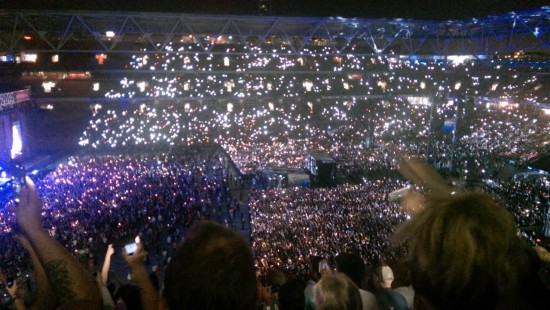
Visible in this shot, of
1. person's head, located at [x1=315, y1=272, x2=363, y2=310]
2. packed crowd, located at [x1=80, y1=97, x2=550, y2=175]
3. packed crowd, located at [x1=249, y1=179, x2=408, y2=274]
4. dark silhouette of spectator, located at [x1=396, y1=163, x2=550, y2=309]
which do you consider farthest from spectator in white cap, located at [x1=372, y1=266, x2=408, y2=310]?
packed crowd, located at [x1=80, y1=97, x2=550, y2=175]

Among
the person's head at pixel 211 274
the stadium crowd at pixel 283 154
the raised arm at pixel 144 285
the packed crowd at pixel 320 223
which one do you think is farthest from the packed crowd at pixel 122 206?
the person's head at pixel 211 274

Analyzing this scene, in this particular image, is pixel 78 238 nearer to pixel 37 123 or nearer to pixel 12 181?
pixel 12 181

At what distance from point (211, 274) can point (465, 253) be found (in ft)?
2.61

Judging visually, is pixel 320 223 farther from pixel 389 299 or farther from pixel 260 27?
pixel 389 299

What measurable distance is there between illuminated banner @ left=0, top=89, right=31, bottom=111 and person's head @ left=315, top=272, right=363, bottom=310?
22795 millimetres

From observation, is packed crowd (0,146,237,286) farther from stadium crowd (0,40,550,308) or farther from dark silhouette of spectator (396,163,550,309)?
dark silhouette of spectator (396,163,550,309)

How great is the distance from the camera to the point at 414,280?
133 centimetres

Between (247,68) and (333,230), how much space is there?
81.5 ft

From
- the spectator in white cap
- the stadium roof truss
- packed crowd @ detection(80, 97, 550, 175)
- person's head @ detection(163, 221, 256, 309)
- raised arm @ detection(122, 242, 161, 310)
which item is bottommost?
packed crowd @ detection(80, 97, 550, 175)

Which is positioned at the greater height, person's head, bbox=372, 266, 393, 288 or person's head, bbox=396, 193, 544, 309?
person's head, bbox=396, 193, 544, 309

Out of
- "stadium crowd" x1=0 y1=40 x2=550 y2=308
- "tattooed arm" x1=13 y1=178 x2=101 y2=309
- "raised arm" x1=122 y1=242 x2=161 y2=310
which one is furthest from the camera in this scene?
"stadium crowd" x1=0 y1=40 x2=550 y2=308

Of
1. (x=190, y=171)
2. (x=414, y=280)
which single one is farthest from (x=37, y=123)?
(x=414, y=280)

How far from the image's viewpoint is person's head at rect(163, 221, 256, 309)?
1.38 metres

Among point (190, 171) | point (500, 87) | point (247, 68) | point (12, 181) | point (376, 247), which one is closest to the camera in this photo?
point (376, 247)
